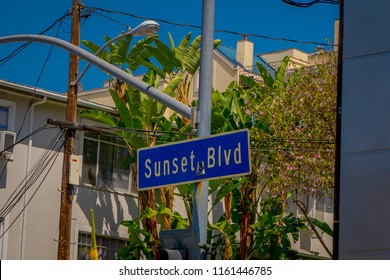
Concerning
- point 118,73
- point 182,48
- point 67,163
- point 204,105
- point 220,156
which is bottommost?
point 220,156

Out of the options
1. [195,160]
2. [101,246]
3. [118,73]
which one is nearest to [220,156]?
[195,160]

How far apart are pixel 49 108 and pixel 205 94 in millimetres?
17012

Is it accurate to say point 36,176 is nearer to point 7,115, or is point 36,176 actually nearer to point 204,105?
point 7,115

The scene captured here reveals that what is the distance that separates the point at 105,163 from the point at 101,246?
2602mm

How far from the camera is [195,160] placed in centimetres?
1302

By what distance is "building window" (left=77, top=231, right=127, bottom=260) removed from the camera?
100ft

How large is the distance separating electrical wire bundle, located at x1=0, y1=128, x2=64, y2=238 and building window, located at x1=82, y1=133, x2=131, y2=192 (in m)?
1.11

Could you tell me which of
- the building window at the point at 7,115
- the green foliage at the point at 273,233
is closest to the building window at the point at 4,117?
the building window at the point at 7,115

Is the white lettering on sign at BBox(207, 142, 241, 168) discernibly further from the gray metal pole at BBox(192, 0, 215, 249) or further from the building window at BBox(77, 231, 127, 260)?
the building window at BBox(77, 231, 127, 260)

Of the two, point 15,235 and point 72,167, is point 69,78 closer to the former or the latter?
point 72,167

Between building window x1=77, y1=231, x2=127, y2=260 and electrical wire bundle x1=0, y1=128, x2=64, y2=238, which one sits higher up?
electrical wire bundle x1=0, y1=128, x2=64, y2=238

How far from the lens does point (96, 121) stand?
3152 centimetres

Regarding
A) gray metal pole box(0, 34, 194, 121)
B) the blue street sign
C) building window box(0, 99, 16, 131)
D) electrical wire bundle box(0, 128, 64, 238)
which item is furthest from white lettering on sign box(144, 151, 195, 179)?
building window box(0, 99, 16, 131)
